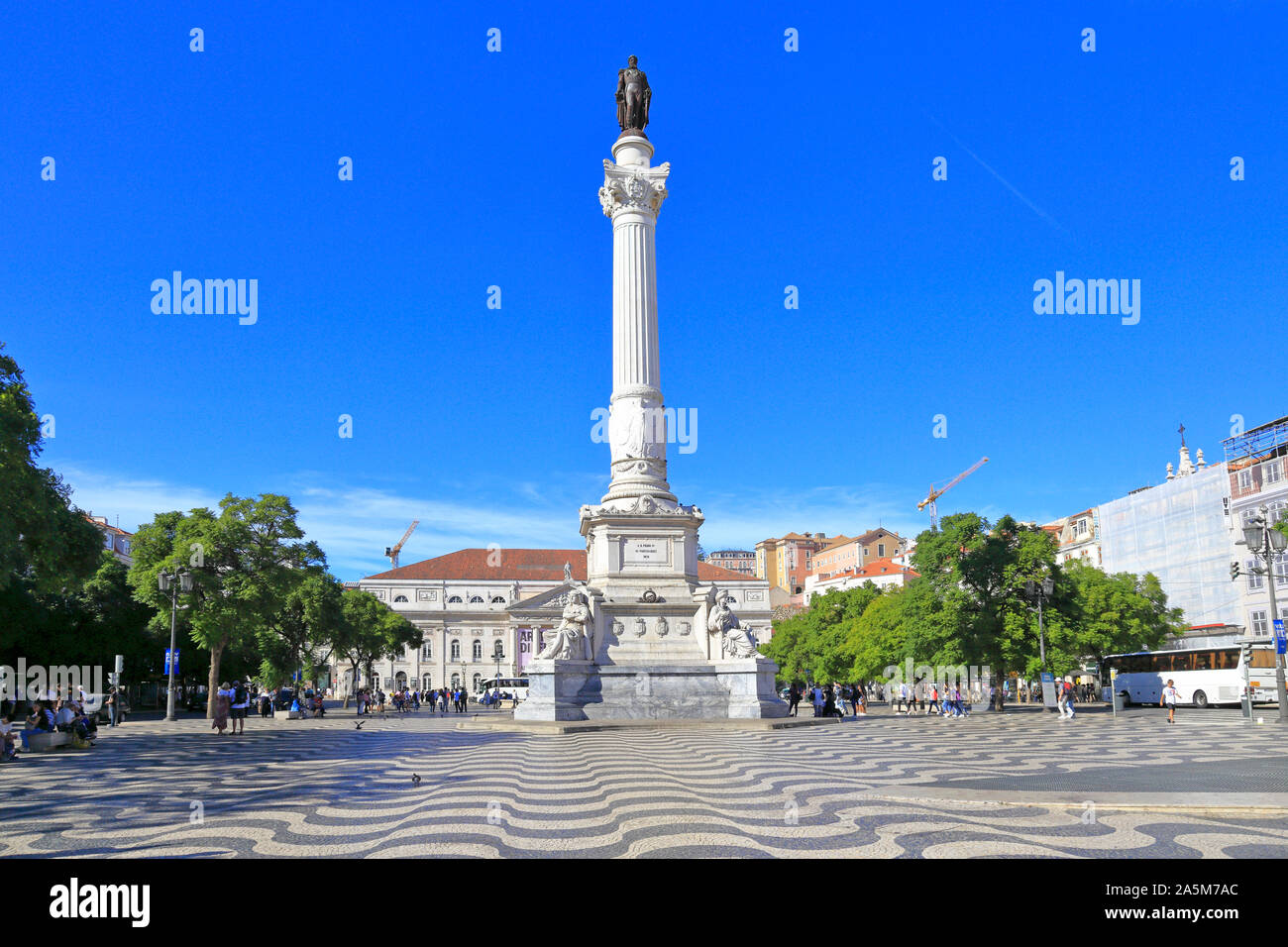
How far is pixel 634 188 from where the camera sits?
34.9m

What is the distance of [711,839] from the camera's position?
809 cm

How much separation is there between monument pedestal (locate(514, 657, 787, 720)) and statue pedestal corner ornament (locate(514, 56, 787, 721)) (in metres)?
0.03

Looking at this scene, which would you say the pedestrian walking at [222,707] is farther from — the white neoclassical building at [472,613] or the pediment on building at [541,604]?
the pediment on building at [541,604]

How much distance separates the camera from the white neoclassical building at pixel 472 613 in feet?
374

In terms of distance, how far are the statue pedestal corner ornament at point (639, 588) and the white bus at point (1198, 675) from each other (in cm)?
2306

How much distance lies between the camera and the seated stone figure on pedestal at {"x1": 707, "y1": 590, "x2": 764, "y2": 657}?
95.8ft

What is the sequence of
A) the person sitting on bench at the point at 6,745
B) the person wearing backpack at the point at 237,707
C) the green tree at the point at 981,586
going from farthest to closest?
the green tree at the point at 981,586, the person wearing backpack at the point at 237,707, the person sitting on bench at the point at 6,745

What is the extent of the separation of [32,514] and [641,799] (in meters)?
17.2

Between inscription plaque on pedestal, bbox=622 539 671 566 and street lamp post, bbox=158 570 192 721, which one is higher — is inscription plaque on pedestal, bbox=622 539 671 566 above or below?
above

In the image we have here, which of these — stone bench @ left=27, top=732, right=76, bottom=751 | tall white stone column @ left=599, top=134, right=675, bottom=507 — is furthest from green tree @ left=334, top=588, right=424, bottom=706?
stone bench @ left=27, top=732, right=76, bottom=751

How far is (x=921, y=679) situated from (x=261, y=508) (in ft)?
133

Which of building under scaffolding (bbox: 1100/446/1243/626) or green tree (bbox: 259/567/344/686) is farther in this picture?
building under scaffolding (bbox: 1100/446/1243/626)

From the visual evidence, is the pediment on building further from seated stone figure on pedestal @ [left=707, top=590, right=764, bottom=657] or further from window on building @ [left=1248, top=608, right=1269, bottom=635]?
seated stone figure on pedestal @ [left=707, top=590, right=764, bottom=657]

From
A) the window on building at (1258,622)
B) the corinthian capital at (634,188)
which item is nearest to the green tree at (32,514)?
the corinthian capital at (634,188)
